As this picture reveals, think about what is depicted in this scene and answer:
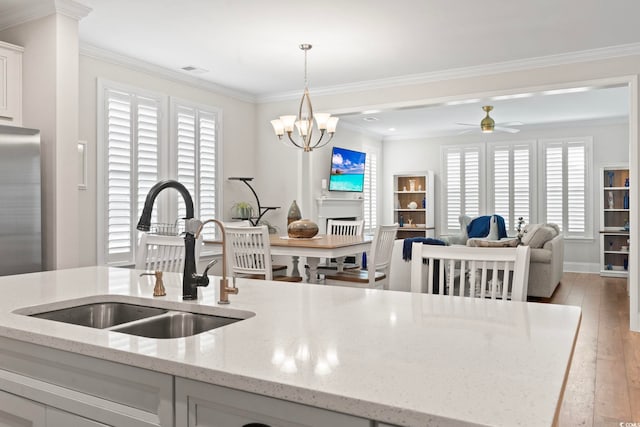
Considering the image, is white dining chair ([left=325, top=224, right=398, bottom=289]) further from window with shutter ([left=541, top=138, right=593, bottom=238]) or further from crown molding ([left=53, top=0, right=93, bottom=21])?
window with shutter ([left=541, top=138, right=593, bottom=238])

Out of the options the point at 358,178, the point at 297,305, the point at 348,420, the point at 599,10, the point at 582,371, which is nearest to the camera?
the point at 348,420

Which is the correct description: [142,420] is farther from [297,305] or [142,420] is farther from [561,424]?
[561,424]

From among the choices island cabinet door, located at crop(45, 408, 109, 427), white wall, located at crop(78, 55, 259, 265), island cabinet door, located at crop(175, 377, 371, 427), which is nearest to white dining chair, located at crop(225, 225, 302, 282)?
white wall, located at crop(78, 55, 259, 265)

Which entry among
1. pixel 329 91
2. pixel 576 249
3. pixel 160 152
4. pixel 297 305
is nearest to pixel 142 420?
pixel 297 305

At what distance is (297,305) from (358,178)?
7200mm

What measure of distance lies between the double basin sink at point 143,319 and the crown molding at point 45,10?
2865mm

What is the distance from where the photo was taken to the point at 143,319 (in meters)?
1.61

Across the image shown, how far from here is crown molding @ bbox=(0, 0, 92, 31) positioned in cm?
373

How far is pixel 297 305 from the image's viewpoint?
1.60 meters

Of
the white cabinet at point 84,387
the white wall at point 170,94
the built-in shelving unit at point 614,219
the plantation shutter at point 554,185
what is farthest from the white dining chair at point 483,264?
the plantation shutter at point 554,185

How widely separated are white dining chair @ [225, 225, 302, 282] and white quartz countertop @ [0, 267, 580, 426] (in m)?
2.25

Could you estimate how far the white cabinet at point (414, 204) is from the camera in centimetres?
990

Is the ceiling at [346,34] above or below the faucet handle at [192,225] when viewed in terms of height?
above

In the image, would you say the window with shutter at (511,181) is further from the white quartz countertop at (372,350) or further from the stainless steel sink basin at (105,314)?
the stainless steel sink basin at (105,314)
